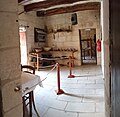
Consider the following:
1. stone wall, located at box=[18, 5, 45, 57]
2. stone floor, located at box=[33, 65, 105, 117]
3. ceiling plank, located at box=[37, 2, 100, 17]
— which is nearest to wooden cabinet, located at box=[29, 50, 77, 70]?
stone wall, located at box=[18, 5, 45, 57]

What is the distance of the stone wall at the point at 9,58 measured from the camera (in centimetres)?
147

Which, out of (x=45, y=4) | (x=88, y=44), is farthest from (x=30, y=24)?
(x=88, y=44)

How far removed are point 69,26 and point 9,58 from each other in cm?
759

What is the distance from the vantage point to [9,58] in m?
1.54

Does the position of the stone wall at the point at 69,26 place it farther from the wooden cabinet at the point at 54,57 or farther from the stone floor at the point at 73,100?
the stone floor at the point at 73,100

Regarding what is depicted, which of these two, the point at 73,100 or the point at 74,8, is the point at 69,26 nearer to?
the point at 74,8

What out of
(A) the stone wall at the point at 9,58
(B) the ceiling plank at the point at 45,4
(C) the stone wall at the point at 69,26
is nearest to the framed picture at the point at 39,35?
(C) the stone wall at the point at 69,26

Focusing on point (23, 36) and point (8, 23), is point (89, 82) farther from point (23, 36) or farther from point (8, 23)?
point (8, 23)

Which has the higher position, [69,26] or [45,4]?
[45,4]

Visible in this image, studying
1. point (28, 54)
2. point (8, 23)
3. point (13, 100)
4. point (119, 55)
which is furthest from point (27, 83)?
point (28, 54)

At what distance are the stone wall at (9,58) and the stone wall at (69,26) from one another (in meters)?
7.30

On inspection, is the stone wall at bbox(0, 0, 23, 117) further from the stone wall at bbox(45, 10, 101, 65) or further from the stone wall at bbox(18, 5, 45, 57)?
the stone wall at bbox(45, 10, 101, 65)

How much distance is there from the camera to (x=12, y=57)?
158cm

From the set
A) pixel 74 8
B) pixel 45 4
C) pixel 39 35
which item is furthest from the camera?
pixel 39 35
